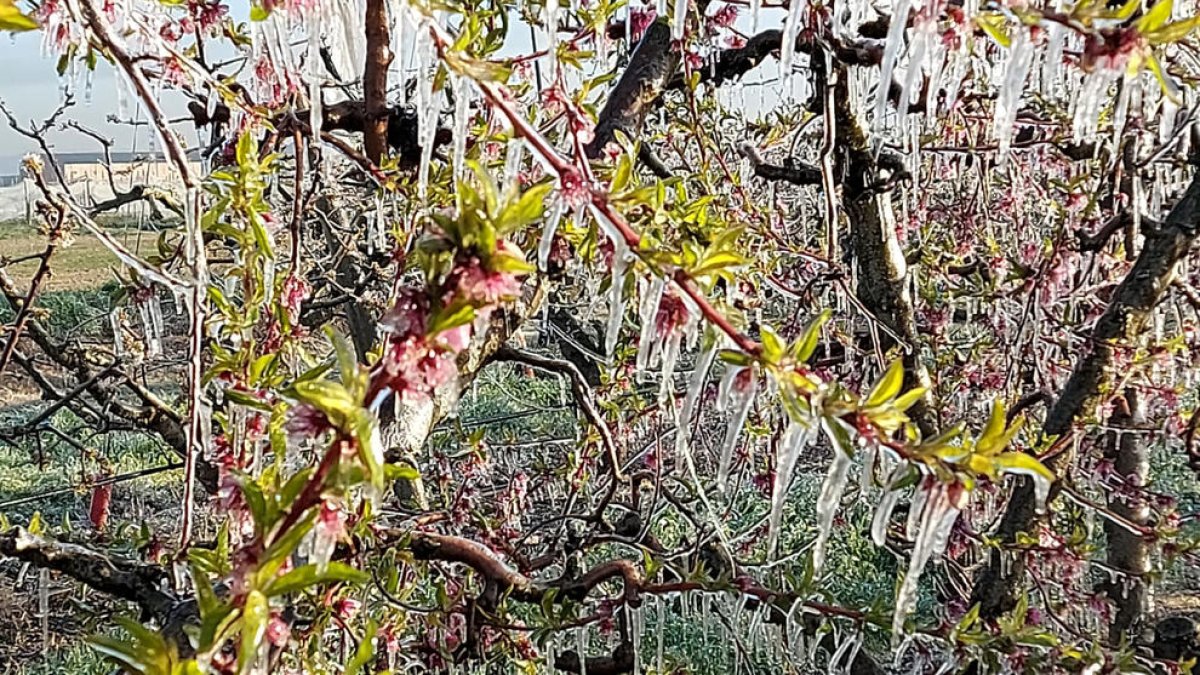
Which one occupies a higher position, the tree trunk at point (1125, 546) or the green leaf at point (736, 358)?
the green leaf at point (736, 358)

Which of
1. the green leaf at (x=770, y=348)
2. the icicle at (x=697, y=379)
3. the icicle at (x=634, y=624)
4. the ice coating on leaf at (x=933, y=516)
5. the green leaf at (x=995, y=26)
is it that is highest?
the green leaf at (x=995, y=26)

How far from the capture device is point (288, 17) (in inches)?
31.1

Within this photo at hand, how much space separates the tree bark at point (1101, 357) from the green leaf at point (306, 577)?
1.35 meters

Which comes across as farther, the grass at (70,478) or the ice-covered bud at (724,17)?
the grass at (70,478)

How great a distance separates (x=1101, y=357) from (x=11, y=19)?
5.69ft

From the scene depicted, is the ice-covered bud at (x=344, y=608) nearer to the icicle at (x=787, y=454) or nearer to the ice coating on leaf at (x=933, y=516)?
the icicle at (x=787, y=454)

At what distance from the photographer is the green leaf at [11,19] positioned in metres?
0.44

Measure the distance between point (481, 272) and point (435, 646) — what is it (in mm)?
1194

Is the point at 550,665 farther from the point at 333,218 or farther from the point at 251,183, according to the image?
the point at 333,218

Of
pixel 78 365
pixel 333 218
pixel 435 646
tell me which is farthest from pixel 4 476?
pixel 435 646

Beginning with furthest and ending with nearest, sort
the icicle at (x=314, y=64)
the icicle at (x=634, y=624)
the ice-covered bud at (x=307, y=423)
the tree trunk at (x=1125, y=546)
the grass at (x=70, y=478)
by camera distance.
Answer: the grass at (x=70, y=478)
the tree trunk at (x=1125, y=546)
the icicle at (x=634, y=624)
the icicle at (x=314, y=64)
the ice-covered bud at (x=307, y=423)

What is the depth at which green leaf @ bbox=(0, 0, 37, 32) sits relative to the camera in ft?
1.46

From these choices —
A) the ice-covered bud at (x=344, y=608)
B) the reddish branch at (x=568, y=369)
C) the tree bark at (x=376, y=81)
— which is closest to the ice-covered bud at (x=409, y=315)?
the tree bark at (x=376, y=81)

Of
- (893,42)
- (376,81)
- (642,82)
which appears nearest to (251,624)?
(893,42)
